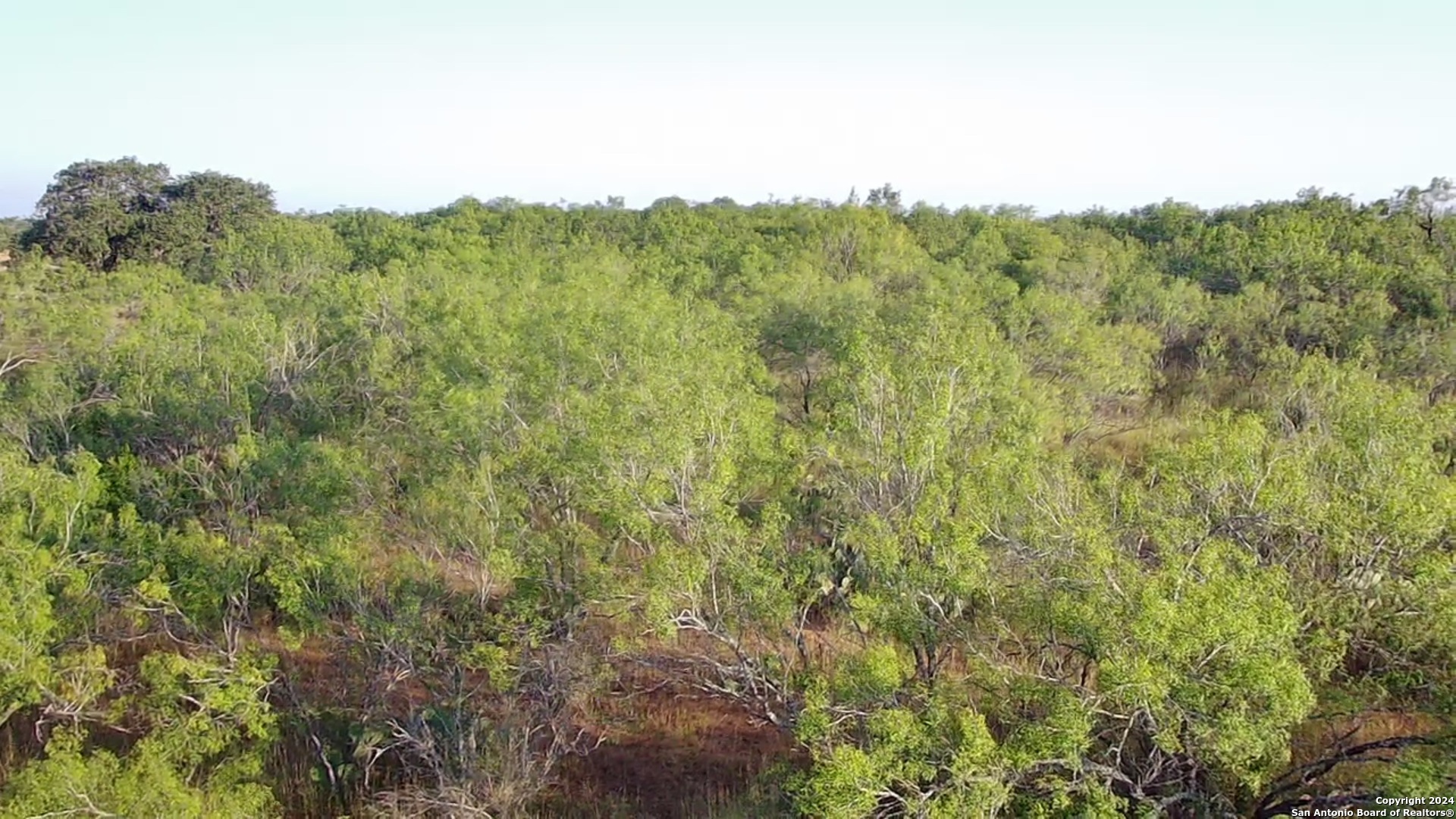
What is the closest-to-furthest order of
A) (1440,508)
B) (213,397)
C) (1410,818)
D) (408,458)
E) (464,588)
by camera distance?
(1410,818) < (1440,508) < (464,588) < (408,458) < (213,397)

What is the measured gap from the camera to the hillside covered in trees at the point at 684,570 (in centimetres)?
891

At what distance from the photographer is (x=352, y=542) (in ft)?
41.7

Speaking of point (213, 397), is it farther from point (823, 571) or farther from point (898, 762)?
point (898, 762)

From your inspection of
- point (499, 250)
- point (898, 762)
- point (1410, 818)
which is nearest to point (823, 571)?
point (898, 762)

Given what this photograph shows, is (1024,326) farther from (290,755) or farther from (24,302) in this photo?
(24,302)

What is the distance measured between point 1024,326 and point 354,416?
14637 millimetres

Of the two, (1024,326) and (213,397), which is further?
(1024,326)

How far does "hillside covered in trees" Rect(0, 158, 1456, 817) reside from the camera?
8.91 metres

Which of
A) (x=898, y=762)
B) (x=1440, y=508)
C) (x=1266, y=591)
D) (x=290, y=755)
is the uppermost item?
(x=1440, y=508)

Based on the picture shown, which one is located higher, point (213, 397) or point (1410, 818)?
point (213, 397)

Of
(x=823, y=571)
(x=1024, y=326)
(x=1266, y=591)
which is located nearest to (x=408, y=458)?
(x=823, y=571)

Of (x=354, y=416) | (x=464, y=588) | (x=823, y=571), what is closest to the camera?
(x=823, y=571)

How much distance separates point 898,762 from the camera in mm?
8727

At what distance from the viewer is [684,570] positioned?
1027 cm
